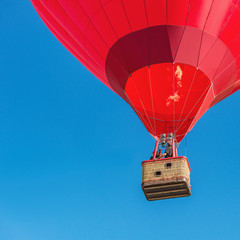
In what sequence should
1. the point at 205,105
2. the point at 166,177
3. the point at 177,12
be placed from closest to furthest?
the point at 166,177, the point at 177,12, the point at 205,105

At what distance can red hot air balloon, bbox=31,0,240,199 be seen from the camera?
933cm

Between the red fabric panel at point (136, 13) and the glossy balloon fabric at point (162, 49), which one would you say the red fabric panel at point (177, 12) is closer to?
the glossy balloon fabric at point (162, 49)

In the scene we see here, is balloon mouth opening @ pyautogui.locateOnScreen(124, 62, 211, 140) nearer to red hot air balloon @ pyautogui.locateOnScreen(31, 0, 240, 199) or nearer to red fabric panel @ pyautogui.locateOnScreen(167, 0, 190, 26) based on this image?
red hot air balloon @ pyautogui.locateOnScreen(31, 0, 240, 199)

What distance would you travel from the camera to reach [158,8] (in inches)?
364

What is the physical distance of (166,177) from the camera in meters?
8.72

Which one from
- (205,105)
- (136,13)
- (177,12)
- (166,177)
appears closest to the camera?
(166,177)

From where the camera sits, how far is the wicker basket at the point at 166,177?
8.69m

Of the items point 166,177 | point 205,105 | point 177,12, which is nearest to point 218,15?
point 177,12

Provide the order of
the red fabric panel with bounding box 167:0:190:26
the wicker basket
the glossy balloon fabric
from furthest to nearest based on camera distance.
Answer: the glossy balloon fabric < the red fabric panel with bounding box 167:0:190:26 < the wicker basket

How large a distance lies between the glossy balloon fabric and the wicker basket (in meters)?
1.36

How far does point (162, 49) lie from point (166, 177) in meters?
2.35

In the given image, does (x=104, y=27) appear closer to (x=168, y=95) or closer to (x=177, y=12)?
(x=177, y=12)

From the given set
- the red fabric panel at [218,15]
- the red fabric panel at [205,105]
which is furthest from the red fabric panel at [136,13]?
the red fabric panel at [205,105]

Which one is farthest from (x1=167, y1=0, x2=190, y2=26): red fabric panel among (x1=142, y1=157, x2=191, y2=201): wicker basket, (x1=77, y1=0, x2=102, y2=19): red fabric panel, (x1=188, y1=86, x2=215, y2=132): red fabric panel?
(x1=142, y1=157, x2=191, y2=201): wicker basket
